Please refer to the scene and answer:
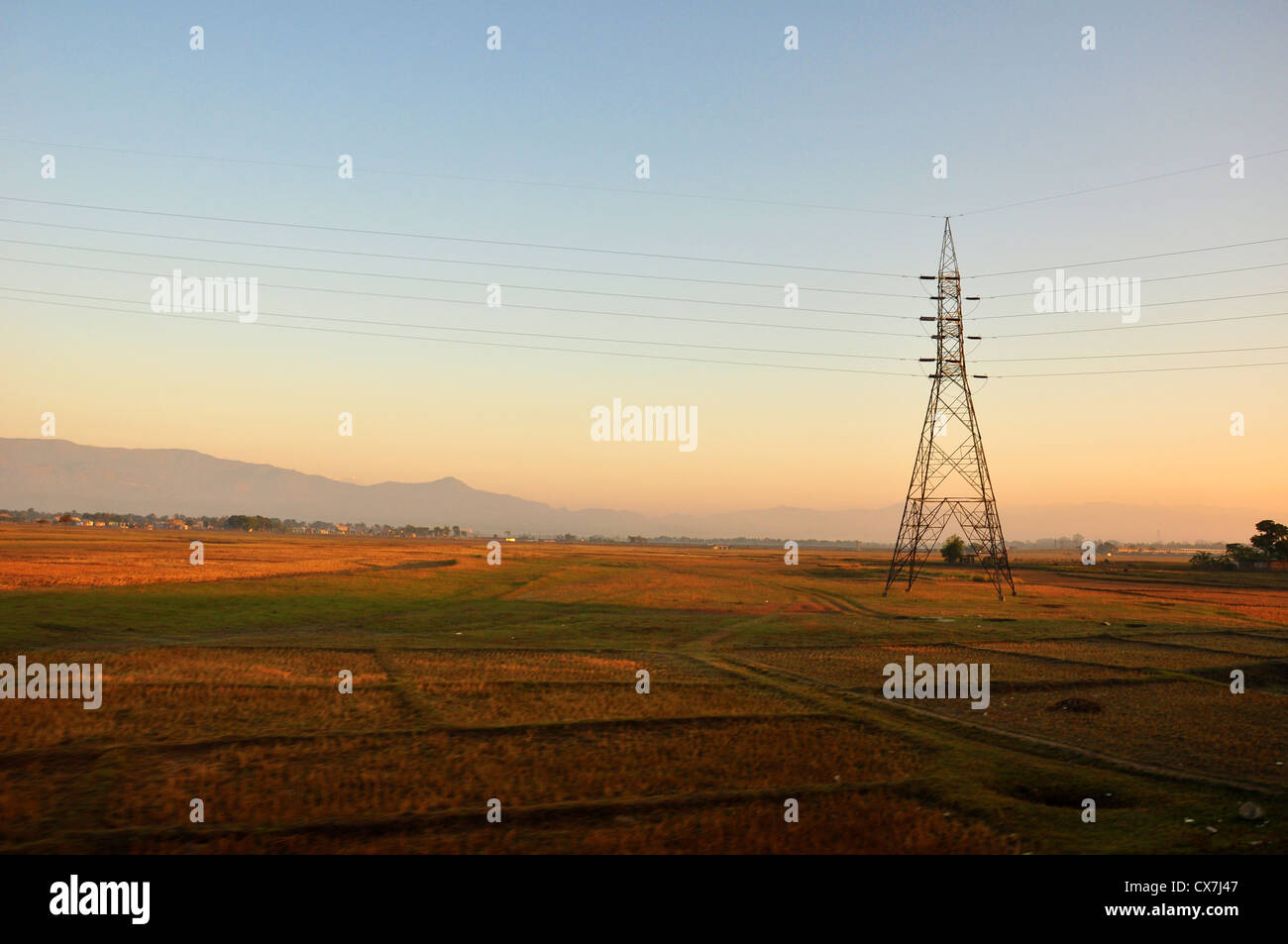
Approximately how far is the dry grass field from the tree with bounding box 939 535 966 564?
9289 centimetres

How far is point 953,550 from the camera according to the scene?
135 meters

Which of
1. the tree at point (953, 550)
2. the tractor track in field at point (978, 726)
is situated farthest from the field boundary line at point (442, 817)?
the tree at point (953, 550)

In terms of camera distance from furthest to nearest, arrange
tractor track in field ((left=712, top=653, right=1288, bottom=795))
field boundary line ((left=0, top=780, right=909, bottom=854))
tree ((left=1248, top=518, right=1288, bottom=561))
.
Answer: tree ((left=1248, top=518, right=1288, bottom=561)), tractor track in field ((left=712, top=653, right=1288, bottom=795)), field boundary line ((left=0, top=780, right=909, bottom=854))

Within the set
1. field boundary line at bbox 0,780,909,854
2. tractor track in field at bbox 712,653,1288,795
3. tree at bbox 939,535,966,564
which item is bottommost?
tree at bbox 939,535,966,564

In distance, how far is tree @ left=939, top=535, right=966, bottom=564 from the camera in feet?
438

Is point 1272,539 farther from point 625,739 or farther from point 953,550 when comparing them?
point 625,739

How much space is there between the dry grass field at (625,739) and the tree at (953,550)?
3657 inches

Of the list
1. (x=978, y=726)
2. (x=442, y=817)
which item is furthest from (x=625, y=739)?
(x=978, y=726)

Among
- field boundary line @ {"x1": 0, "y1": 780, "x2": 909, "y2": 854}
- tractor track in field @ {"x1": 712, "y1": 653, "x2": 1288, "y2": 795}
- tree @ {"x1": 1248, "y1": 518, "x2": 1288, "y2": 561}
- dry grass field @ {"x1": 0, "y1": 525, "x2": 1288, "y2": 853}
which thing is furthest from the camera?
tree @ {"x1": 1248, "y1": 518, "x2": 1288, "y2": 561}

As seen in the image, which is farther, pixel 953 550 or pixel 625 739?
pixel 953 550

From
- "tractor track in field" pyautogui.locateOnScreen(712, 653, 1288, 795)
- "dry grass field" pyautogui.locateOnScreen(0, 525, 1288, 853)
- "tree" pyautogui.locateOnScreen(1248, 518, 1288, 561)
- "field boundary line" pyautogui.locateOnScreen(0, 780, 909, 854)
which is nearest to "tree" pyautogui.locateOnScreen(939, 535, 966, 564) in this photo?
"tree" pyautogui.locateOnScreen(1248, 518, 1288, 561)

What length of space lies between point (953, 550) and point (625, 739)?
422 feet

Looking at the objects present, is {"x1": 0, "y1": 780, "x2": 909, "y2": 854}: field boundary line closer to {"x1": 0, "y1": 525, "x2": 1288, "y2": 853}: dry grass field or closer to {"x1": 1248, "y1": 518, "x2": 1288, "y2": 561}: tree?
{"x1": 0, "y1": 525, "x2": 1288, "y2": 853}: dry grass field
